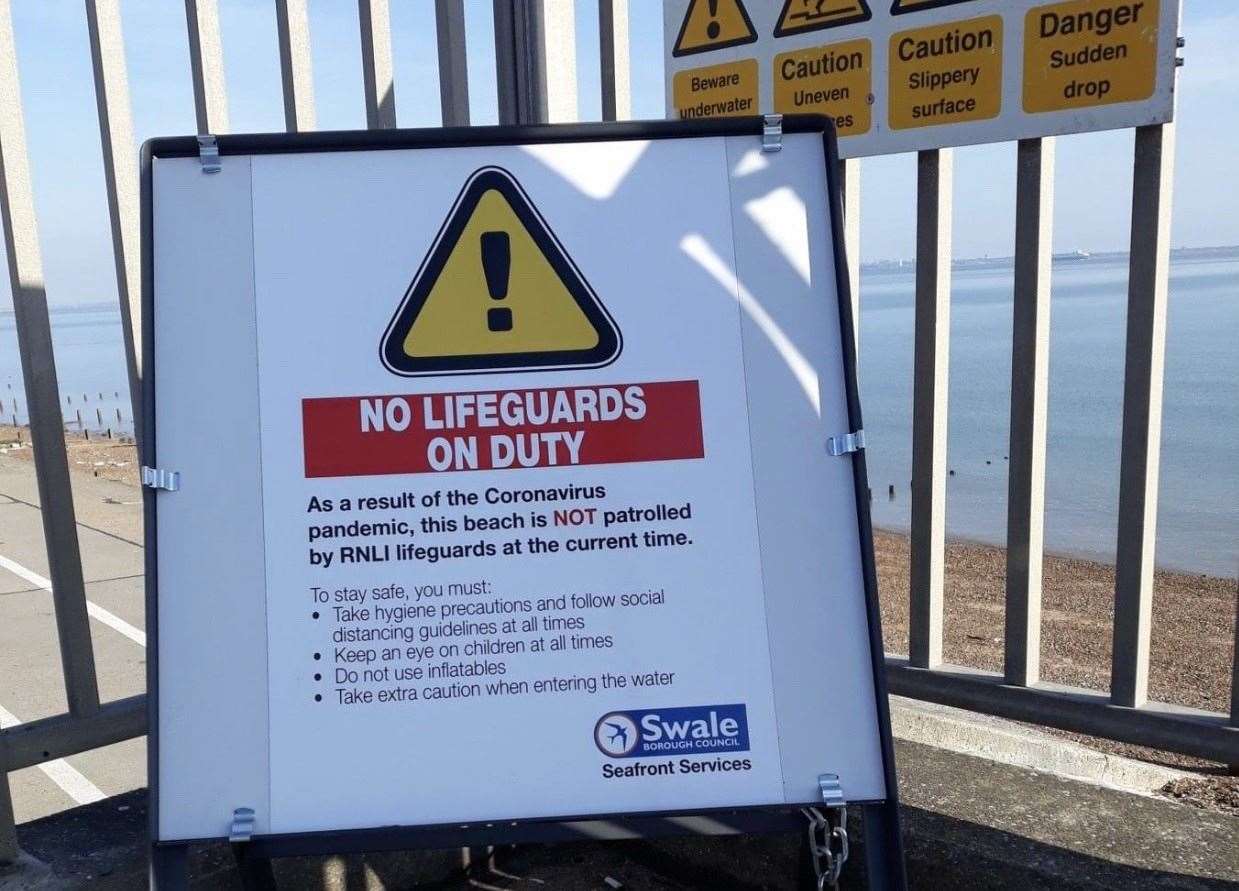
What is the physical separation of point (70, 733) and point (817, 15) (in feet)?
9.23

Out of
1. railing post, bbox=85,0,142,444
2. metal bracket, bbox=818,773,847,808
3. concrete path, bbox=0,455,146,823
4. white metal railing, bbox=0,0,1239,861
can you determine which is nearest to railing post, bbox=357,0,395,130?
white metal railing, bbox=0,0,1239,861

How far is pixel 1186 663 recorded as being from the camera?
29.9 feet

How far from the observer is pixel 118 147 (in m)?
2.93

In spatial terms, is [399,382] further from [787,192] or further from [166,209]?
[787,192]

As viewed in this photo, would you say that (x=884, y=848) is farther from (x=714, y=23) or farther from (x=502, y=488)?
(x=714, y=23)

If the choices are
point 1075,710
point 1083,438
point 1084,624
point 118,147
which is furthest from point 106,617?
point 1083,438

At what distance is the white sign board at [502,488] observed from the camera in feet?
6.61

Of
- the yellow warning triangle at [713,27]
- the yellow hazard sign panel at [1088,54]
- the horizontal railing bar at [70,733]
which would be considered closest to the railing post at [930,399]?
the yellow hazard sign panel at [1088,54]

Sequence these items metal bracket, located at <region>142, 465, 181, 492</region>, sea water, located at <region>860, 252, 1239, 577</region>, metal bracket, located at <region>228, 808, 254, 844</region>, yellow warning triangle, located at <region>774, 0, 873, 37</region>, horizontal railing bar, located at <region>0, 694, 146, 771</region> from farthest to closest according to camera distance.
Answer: sea water, located at <region>860, 252, 1239, 577</region> → yellow warning triangle, located at <region>774, 0, 873, 37</region> → horizontal railing bar, located at <region>0, 694, 146, 771</region> → metal bracket, located at <region>142, 465, 181, 492</region> → metal bracket, located at <region>228, 808, 254, 844</region>

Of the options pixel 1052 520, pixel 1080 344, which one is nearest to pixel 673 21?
pixel 1052 520

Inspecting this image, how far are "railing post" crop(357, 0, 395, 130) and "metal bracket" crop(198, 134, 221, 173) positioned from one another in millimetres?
1169

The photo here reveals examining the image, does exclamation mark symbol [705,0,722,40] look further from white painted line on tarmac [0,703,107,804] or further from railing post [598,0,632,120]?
white painted line on tarmac [0,703,107,804]

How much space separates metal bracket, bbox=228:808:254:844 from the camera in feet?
6.43

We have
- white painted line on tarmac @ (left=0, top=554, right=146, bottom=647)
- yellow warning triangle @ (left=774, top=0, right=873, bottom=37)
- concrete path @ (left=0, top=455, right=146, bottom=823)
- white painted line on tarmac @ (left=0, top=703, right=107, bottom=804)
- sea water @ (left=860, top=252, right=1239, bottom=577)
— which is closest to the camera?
A: yellow warning triangle @ (left=774, top=0, right=873, bottom=37)
